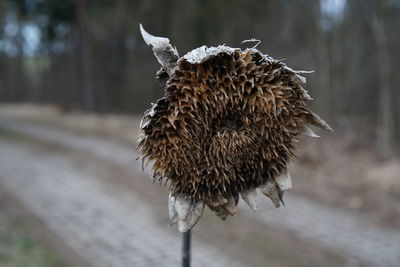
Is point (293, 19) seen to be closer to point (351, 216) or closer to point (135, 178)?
point (135, 178)

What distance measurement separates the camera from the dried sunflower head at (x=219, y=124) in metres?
1.83

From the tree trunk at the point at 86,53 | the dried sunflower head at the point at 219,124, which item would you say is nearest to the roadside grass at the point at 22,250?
the dried sunflower head at the point at 219,124

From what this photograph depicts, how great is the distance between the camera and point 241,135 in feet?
6.32

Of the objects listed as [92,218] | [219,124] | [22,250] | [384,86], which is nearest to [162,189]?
[92,218]

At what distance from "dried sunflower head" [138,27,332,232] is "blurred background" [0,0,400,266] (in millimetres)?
4300

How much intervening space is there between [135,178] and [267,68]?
8.44m

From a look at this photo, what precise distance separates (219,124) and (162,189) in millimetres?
7447

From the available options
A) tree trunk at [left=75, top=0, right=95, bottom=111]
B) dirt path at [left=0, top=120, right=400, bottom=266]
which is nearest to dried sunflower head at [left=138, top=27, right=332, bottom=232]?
dirt path at [left=0, top=120, right=400, bottom=266]

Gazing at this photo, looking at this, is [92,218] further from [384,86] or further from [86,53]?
[86,53]

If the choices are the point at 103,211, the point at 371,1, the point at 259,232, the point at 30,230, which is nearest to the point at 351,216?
the point at 259,232

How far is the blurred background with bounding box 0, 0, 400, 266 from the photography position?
6.55 meters

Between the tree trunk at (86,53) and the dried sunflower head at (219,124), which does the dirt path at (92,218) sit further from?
the tree trunk at (86,53)

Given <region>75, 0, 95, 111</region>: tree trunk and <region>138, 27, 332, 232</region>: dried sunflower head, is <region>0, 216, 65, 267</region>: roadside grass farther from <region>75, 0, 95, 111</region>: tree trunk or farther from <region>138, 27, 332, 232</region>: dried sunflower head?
<region>75, 0, 95, 111</region>: tree trunk

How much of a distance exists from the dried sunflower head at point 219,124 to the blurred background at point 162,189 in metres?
4.30
